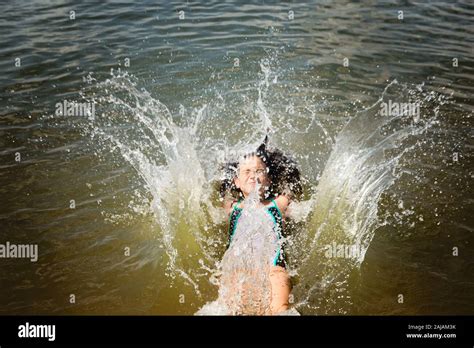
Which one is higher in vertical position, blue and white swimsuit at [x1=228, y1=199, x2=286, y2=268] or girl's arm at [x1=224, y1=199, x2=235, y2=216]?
girl's arm at [x1=224, y1=199, x2=235, y2=216]

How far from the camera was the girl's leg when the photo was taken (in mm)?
5160

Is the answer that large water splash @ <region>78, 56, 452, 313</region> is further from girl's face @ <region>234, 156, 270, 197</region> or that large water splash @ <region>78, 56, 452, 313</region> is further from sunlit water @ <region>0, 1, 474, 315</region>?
girl's face @ <region>234, 156, 270, 197</region>

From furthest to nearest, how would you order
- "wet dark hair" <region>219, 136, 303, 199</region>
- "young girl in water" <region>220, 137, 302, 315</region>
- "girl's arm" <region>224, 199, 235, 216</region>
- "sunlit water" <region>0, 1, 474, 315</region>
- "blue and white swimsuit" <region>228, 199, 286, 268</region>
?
"wet dark hair" <region>219, 136, 303, 199</region> < "girl's arm" <region>224, 199, 235, 216</region> < "blue and white swimsuit" <region>228, 199, 286, 268</region> < "young girl in water" <region>220, 137, 302, 315</region> < "sunlit water" <region>0, 1, 474, 315</region>

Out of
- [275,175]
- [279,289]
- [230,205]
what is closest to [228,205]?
[230,205]

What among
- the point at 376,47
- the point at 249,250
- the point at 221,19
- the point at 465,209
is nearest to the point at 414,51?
the point at 376,47

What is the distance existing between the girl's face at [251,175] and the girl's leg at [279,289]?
137 centimetres

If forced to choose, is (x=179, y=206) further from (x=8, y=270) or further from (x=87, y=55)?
(x=87, y=55)

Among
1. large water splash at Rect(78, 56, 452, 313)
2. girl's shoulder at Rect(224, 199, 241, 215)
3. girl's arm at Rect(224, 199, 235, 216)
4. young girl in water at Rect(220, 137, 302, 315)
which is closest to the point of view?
young girl in water at Rect(220, 137, 302, 315)

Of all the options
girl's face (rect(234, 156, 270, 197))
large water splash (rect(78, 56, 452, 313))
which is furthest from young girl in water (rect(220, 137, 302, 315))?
large water splash (rect(78, 56, 452, 313))

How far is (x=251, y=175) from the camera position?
6828 mm

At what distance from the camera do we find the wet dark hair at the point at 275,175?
7160 mm

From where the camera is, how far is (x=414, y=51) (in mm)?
12219

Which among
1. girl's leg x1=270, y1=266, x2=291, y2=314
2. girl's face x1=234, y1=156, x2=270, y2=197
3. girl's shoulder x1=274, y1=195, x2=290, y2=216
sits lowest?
girl's leg x1=270, y1=266, x2=291, y2=314

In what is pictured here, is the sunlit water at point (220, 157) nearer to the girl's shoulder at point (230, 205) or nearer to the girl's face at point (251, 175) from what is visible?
the girl's shoulder at point (230, 205)
